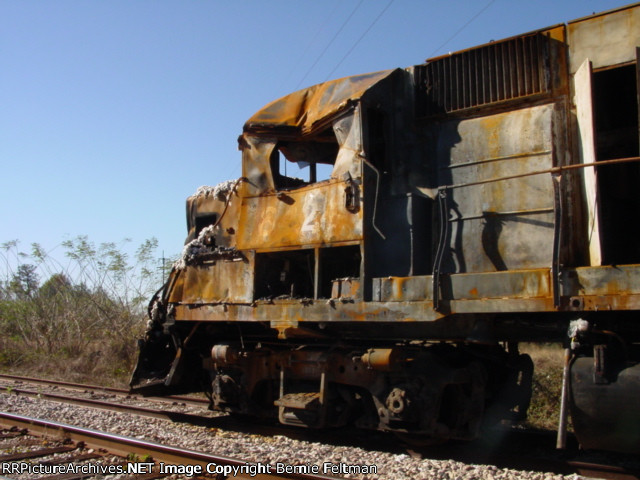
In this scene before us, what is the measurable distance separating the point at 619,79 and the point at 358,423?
433cm

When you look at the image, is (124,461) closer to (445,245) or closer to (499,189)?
(445,245)

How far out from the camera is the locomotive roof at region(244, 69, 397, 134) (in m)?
6.39

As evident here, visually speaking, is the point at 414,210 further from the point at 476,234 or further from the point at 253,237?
the point at 253,237

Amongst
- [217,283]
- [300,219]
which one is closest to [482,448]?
[300,219]

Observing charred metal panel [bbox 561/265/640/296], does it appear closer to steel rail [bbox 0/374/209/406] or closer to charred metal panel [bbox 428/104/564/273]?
charred metal panel [bbox 428/104/564/273]

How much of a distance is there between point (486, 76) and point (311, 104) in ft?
6.75

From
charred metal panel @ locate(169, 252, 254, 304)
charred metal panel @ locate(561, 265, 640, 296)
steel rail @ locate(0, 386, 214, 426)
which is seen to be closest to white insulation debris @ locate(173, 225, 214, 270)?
charred metal panel @ locate(169, 252, 254, 304)

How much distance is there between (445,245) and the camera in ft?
19.6

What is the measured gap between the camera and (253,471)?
505 cm

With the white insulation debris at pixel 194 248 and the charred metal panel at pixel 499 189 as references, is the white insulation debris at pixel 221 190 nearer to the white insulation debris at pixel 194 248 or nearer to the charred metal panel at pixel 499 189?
the white insulation debris at pixel 194 248

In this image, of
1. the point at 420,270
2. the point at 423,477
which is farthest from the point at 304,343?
the point at 423,477

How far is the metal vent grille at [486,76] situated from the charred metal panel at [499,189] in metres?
0.21

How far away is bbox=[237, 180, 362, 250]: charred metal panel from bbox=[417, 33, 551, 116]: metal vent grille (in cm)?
141

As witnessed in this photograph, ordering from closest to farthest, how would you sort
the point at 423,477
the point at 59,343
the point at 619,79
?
the point at 423,477 < the point at 619,79 < the point at 59,343
